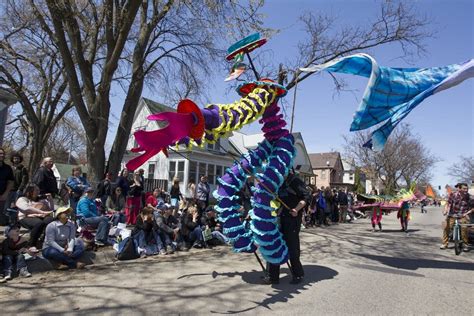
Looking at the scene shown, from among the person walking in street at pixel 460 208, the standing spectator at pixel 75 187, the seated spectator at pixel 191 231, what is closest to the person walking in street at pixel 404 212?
the person walking in street at pixel 460 208

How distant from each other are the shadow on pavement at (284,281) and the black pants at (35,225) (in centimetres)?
347

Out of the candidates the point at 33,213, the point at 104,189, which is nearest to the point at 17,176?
the point at 33,213

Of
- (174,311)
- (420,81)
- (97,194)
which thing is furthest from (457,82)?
(97,194)

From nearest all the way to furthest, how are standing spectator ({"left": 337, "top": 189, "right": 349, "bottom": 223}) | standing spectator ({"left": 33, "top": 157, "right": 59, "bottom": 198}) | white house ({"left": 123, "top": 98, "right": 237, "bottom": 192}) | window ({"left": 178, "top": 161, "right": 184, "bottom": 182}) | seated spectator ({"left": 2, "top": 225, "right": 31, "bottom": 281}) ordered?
seated spectator ({"left": 2, "top": 225, "right": 31, "bottom": 281}), standing spectator ({"left": 33, "top": 157, "right": 59, "bottom": 198}), standing spectator ({"left": 337, "top": 189, "right": 349, "bottom": 223}), white house ({"left": 123, "top": 98, "right": 237, "bottom": 192}), window ({"left": 178, "top": 161, "right": 184, "bottom": 182})

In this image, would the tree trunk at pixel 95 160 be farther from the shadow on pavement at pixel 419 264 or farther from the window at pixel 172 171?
the window at pixel 172 171

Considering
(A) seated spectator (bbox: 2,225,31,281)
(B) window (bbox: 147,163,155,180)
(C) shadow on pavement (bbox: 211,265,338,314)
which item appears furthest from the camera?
(B) window (bbox: 147,163,155,180)

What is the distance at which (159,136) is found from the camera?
4152 mm

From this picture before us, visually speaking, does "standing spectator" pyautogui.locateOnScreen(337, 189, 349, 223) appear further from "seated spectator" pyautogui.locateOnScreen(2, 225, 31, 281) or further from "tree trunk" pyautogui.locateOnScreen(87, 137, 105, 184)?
"seated spectator" pyautogui.locateOnScreen(2, 225, 31, 281)

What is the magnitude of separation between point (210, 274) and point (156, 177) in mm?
20467

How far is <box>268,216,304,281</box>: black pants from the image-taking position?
5.74 metres

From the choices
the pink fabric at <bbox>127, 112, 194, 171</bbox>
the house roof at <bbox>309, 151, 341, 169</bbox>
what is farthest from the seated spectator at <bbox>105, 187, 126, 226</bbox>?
the house roof at <bbox>309, 151, 341, 169</bbox>

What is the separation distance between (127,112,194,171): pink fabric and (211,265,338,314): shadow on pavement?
2.12m

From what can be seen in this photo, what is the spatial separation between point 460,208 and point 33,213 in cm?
1000

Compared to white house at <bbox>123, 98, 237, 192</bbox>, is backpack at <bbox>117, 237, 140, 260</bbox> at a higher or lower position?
lower
